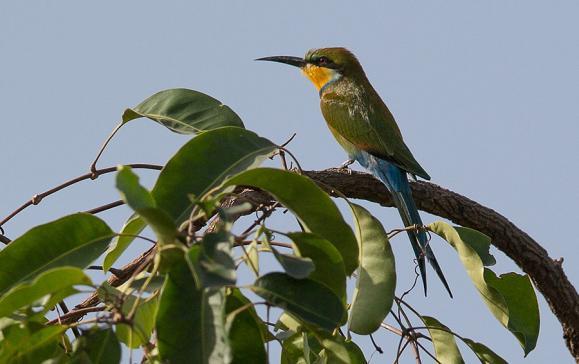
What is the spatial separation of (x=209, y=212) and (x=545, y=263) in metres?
2.10

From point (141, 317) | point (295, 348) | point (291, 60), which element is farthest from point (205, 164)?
point (291, 60)

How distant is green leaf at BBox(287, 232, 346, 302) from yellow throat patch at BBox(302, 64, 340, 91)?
3629 mm

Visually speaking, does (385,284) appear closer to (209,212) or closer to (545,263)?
(209,212)

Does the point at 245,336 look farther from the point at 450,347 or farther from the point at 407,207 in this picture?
the point at 407,207

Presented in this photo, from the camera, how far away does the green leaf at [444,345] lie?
8.25ft

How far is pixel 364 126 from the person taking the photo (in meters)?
4.73

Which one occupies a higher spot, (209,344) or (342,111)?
(342,111)

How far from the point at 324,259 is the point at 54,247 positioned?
47 centimetres

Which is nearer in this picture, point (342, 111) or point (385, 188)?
point (385, 188)

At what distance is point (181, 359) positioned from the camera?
5.53 ft

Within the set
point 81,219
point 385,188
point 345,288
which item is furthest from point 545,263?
point 81,219

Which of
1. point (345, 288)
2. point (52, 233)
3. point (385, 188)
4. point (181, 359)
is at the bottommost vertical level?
point (181, 359)

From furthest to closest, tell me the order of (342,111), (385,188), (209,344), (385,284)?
(342,111)
(385,188)
(385,284)
(209,344)

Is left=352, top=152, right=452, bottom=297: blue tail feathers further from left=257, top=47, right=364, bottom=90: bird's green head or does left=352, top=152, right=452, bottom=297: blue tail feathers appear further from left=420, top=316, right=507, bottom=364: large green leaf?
left=257, top=47, right=364, bottom=90: bird's green head
